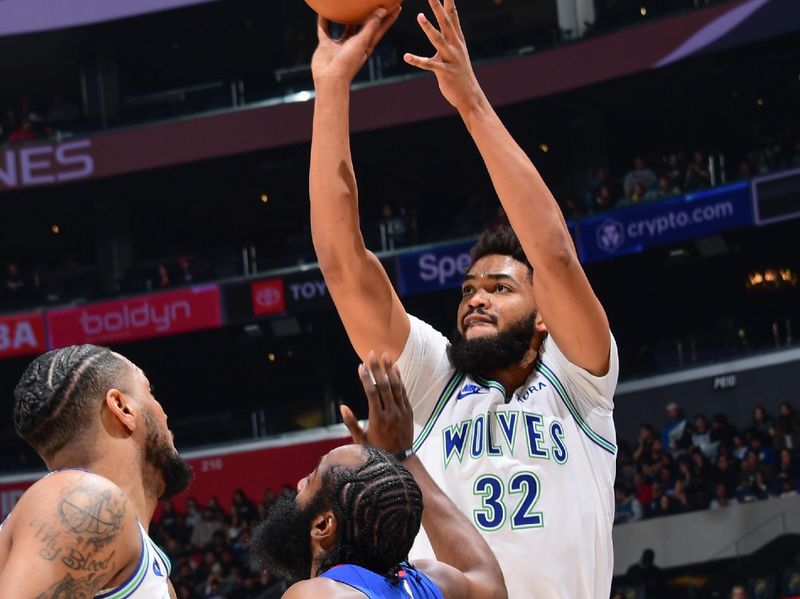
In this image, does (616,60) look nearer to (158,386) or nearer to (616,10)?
(616,10)

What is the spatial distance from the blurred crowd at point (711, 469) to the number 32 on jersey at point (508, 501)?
10995 mm

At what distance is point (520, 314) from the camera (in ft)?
13.1

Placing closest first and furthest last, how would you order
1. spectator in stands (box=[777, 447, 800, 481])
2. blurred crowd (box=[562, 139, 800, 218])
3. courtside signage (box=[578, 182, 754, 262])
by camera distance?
spectator in stands (box=[777, 447, 800, 481]) → courtside signage (box=[578, 182, 754, 262]) → blurred crowd (box=[562, 139, 800, 218])

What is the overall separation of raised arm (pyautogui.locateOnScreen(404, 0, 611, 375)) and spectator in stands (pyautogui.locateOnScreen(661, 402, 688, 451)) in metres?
12.3

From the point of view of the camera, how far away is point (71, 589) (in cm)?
273

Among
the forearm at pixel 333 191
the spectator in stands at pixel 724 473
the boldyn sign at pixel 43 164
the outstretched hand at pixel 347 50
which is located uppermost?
the boldyn sign at pixel 43 164

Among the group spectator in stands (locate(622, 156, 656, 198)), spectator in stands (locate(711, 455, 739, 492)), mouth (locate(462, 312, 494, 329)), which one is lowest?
spectator in stands (locate(711, 455, 739, 492))

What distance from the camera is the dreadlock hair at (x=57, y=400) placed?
9.89ft

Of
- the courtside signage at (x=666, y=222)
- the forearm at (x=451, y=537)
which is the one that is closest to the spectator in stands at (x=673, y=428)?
the courtside signage at (x=666, y=222)

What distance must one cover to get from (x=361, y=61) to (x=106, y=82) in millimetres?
21500

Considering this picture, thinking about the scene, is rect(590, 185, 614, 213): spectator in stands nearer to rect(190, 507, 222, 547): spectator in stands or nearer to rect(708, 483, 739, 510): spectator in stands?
rect(708, 483, 739, 510): spectator in stands

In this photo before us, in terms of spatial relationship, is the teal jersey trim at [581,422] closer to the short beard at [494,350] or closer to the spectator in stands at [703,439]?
the short beard at [494,350]

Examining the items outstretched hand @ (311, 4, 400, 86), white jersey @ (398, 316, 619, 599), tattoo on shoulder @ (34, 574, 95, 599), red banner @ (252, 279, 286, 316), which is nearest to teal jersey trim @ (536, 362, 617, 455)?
white jersey @ (398, 316, 619, 599)

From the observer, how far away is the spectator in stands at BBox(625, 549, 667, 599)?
13039mm
